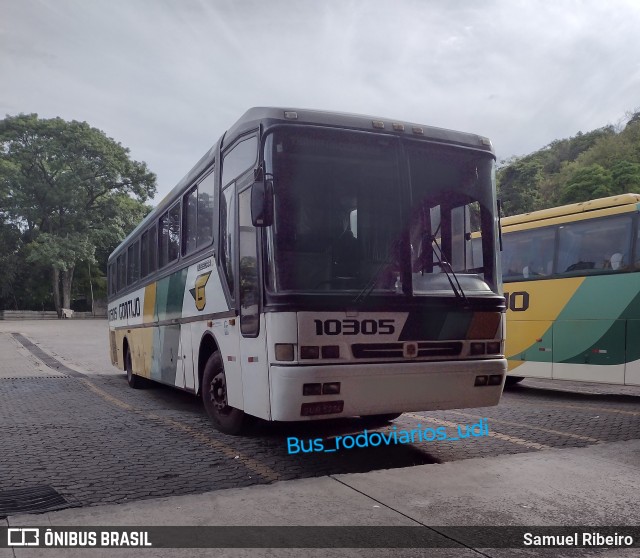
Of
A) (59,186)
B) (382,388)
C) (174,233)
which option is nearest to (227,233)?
(382,388)

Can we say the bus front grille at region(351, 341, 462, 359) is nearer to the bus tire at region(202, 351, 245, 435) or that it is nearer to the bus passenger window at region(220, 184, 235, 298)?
the bus passenger window at region(220, 184, 235, 298)

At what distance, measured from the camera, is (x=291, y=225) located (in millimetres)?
5406

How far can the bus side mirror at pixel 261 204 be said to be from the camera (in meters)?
5.27

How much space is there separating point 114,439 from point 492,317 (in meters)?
4.31

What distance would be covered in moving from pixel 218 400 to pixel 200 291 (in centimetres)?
132

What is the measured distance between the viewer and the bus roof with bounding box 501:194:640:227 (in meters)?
10.4

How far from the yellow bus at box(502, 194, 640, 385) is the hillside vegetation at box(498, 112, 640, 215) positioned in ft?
83.0

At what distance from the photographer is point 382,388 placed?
17.9ft

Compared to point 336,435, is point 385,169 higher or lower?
higher

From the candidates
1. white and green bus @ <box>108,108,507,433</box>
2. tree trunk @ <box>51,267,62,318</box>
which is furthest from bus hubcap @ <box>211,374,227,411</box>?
tree trunk @ <box>51,267,62,318</box>

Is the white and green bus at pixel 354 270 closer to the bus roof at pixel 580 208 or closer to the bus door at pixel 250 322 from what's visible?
the bus door at pixel 250 322

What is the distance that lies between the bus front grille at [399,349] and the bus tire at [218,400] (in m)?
1.90

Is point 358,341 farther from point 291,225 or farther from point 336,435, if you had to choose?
point 336,435

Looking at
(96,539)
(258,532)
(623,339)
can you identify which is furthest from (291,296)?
(623,339)
